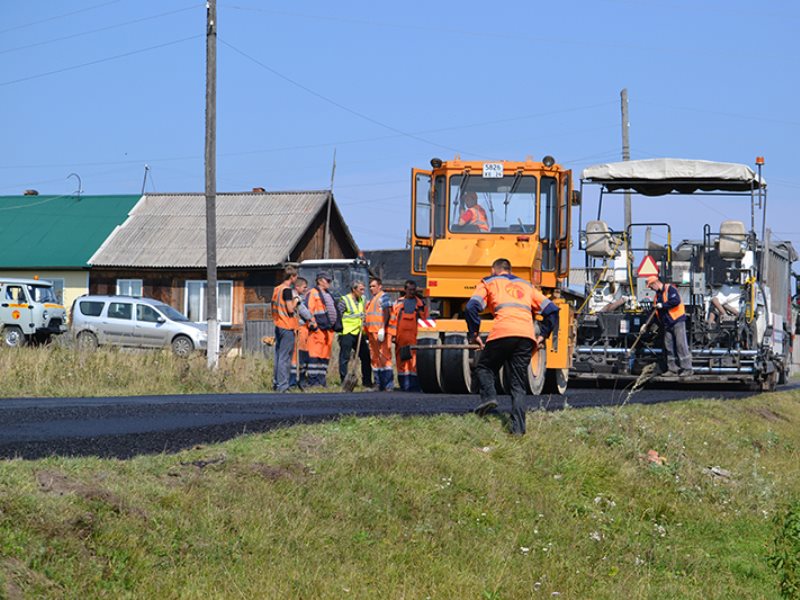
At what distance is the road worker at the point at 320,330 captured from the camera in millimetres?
18031

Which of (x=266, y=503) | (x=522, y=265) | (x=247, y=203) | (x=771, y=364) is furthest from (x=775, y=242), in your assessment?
(x=247, y=203)

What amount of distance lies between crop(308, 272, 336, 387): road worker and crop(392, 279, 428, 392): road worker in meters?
1.03

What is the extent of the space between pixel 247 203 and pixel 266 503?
133ft

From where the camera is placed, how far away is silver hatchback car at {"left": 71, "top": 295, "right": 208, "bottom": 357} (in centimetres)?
3412

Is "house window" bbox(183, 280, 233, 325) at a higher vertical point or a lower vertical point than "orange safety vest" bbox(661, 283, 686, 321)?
lower

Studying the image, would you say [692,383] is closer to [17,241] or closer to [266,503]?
[266,503]

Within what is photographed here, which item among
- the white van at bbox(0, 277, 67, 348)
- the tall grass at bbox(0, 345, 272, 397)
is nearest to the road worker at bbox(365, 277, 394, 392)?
the tall grass at bbox(0, 345, 272, 397)

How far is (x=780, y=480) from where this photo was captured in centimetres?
1312

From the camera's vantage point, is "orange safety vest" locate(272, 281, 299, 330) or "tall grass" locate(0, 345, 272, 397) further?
"orange safety vest" locate(272, 281, 299, 330)

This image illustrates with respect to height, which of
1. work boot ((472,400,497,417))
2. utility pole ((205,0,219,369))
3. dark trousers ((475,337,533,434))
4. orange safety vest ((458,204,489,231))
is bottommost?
work boot ((472,400,497,417))

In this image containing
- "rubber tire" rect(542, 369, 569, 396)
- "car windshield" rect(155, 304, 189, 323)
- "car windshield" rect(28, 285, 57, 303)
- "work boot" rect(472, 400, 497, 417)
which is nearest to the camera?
"work boot" rect(472, 400, 497, 417)

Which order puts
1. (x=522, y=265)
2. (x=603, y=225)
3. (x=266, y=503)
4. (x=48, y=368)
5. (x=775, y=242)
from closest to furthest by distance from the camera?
(x=266, y=503) → (x=522, y=265) → (x=48, y=368) → (x=603, y=225) → (x=775, y=242)

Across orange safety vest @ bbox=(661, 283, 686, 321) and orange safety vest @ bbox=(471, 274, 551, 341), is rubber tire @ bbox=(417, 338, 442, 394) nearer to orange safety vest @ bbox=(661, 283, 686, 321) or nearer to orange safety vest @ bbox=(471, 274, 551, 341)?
orange safety vest @ bbox=(471, 274, 551, 341)

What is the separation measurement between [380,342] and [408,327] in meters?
0.47
